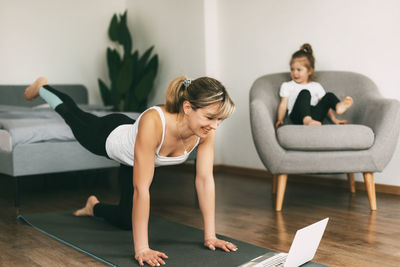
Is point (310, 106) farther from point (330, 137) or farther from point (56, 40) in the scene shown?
point (56, 40)

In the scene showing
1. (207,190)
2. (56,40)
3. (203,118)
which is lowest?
(207,190)

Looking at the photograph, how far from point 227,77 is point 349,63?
4.10ft

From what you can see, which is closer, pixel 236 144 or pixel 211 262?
pixel 211 262

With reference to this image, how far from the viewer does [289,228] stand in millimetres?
2270

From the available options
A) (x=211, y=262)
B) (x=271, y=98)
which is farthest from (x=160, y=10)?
(x=211, y=262)

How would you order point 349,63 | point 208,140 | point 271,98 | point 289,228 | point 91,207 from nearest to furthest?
1. point 208,140
2. point 289,228
3. point 91,207
4. point 271,98
5. point 349,63

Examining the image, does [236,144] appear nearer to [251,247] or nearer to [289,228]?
[289,228]

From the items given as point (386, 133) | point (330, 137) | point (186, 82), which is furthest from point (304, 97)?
point (186, 82)

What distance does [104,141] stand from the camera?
2.15 metres

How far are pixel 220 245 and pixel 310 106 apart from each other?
1422 millimetres

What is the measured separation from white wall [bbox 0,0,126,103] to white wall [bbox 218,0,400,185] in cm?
162

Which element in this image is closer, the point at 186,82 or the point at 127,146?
the point at 186,82

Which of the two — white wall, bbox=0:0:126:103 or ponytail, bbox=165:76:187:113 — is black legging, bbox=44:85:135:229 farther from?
white wall, bbox=0:0:126:103

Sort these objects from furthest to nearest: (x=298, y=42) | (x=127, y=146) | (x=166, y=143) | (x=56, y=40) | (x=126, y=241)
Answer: (x=56, y=40) → (x=298, y=42) → (x=126, y=241) → (x=127, y=146) → (x=166, y=143)
